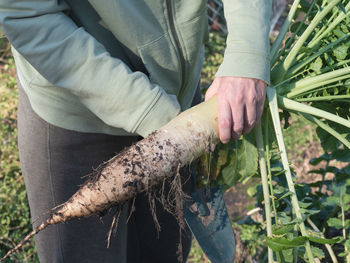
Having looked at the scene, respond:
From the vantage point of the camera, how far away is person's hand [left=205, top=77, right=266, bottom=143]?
4.03ft

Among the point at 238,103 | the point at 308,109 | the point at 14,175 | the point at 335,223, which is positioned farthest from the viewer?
the point at 14,175

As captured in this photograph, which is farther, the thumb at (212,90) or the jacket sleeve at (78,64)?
the thumb at (212,90)

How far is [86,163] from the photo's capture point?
1.56m

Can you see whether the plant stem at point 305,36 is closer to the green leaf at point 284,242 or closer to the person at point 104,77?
the person at point 104,77

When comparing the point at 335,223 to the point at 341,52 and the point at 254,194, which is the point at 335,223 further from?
the point at 341,52

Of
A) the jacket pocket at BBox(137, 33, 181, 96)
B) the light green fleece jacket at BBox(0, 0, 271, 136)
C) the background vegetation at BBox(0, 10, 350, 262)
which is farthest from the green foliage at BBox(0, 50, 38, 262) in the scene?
the jacket pocket at BBox(137, 33, 181, 96)

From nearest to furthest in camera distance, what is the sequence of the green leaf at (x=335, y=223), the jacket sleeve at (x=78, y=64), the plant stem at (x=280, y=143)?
the jacket sleeve at (x=78, y=64) → the plant stem at (x=280, y=143) → the green leaf at (x=335, y=223)

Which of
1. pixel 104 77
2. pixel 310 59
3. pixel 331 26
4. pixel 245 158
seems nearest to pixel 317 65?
pixel 310 59

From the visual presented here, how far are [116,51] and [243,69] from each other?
16.4 inches

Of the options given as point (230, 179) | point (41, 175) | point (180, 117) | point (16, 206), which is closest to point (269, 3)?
point (180, 117)

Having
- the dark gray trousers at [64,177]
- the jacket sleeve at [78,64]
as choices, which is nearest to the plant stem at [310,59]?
the jacket sleeve at [78,64]

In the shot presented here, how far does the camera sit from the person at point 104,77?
4.02ft

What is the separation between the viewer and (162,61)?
4.60 ft

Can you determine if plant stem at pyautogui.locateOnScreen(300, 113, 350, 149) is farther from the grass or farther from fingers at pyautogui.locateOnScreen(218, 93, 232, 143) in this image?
the grass
